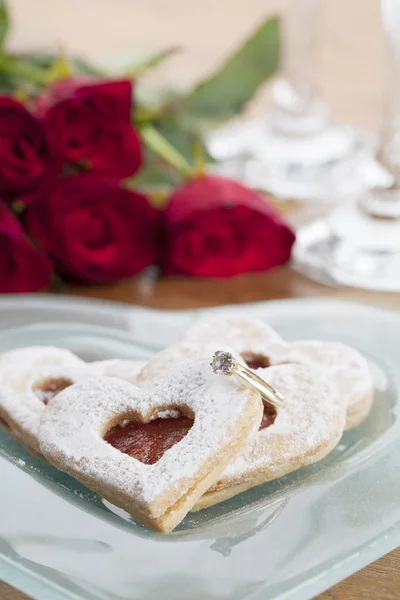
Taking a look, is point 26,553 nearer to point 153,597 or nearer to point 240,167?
point 153,597

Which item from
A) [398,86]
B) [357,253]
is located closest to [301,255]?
[357,253]

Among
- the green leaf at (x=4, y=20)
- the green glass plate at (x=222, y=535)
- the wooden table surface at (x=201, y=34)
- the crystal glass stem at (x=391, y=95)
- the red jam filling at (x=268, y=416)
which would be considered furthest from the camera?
the wooden table surface at (x=201, y=34)

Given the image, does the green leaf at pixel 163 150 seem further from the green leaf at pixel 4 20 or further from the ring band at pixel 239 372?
the ring band at pixel 239 372

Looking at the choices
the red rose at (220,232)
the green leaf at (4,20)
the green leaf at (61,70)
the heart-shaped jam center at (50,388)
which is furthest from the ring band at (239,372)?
the green leaf at (4,20)

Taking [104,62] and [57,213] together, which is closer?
[57,213]

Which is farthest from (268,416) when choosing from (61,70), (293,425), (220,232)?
(61,70)

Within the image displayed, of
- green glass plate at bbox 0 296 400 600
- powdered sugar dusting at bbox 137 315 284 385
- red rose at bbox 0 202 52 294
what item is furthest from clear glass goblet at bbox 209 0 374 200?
green glass plate at bbox 0 296 400 600

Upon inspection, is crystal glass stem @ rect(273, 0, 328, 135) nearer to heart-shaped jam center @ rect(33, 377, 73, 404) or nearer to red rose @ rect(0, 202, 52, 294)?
red rose @ rect(0, 202, 52, 294)
